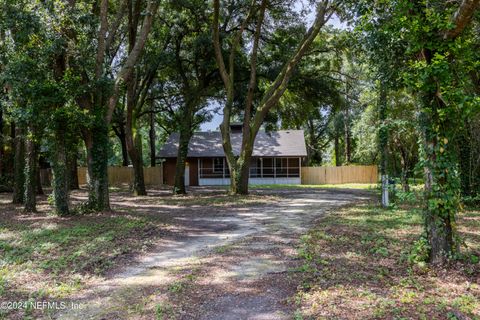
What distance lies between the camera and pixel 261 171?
1244 inches

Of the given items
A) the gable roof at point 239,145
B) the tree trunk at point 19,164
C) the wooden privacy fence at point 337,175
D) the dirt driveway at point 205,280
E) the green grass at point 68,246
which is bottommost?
the dirt driveway at point 205,280

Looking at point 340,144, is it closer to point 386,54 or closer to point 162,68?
point 162,68

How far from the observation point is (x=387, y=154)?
36.3 ft

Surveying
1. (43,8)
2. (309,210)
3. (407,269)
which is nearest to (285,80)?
→ (309,210)

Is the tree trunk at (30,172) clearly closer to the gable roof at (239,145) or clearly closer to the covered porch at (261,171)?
the gable roof at (239,145)

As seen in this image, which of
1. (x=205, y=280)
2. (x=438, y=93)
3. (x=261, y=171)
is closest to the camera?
(x=438, y=93)

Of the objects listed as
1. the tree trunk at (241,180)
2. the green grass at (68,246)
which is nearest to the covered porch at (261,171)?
the tree trunk at (241,180)

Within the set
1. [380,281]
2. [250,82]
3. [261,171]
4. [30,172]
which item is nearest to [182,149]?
[250,82]

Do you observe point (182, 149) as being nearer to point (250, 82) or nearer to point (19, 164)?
point (250, 82)

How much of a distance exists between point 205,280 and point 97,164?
7.56 m

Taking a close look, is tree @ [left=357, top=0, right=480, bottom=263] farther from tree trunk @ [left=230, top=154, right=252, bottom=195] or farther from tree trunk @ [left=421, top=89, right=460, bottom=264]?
tree trunk @ [left=230, top=154, right=252, bottom=195]

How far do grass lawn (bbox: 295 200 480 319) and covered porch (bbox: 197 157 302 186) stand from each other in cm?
2331

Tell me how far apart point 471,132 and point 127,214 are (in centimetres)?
990

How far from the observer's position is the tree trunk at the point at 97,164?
11.6 m
